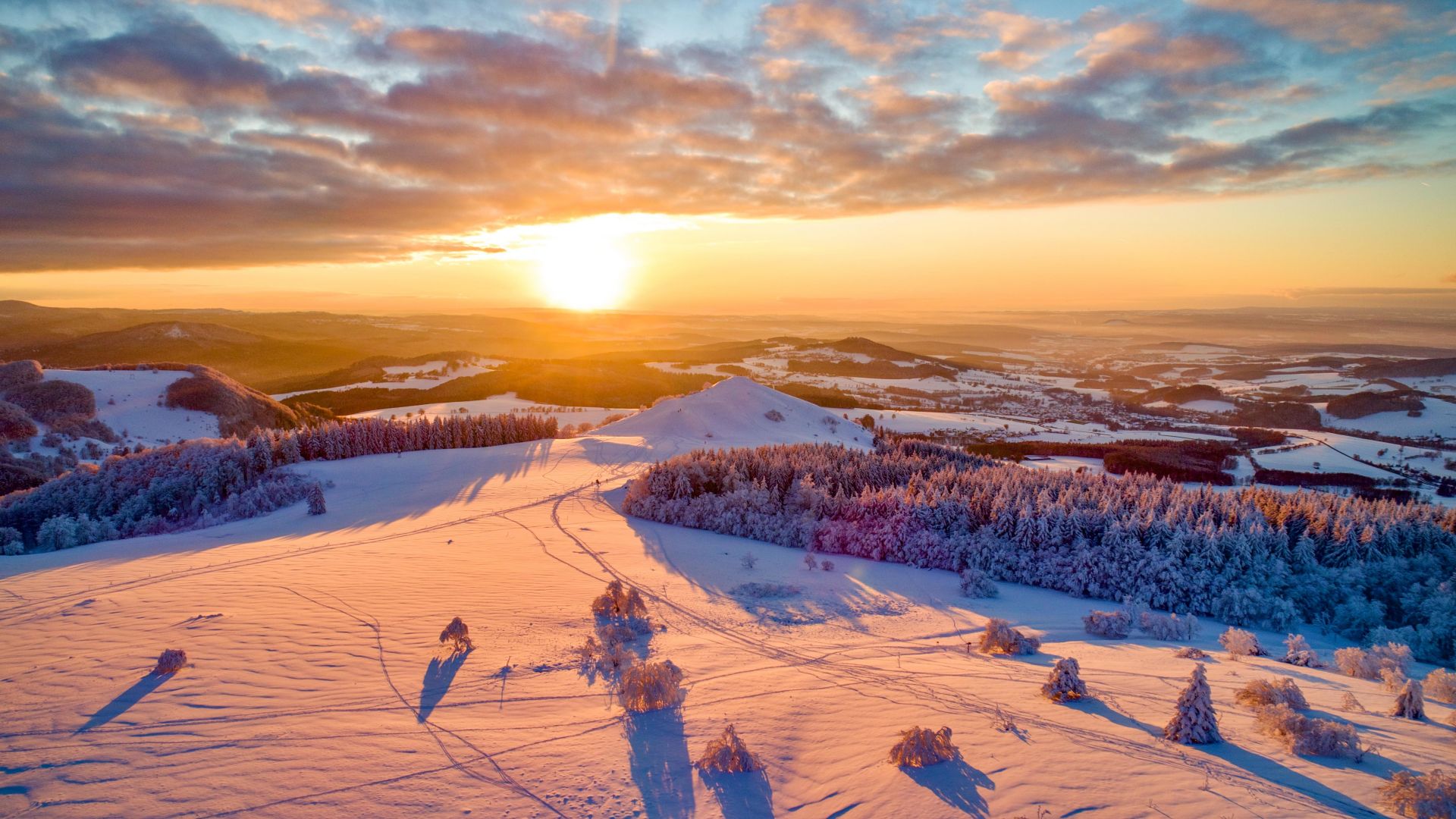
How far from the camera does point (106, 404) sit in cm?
2362

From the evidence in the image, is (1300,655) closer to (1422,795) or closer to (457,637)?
(1422,795)

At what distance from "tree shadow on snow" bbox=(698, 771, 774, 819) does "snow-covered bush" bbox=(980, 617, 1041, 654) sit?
3.44 m

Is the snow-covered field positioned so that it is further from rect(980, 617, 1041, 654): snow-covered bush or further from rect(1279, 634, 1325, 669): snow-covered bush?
rect(1279, 634, 1325, 669): snow-covered bush

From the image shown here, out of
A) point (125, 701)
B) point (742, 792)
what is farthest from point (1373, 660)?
point (125, 701)

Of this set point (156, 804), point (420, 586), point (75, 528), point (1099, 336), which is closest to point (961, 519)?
point (420, 586)

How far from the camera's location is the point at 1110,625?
7.32 meters

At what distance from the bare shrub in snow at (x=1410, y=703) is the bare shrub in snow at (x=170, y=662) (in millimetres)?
9267

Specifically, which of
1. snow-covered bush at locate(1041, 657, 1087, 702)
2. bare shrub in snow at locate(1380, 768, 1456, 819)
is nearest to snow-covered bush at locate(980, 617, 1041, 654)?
snow-covered bush at locate(1041, 657, 1087, 702)

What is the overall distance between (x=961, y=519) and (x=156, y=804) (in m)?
9.99

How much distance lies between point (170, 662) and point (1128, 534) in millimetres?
11063

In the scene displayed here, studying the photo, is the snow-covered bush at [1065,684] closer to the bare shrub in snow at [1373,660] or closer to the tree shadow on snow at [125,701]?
the bare shrub in snow at [1373,660]

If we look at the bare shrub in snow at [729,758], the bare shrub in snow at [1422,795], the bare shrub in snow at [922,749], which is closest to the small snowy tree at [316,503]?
the bare shrub in snow at [729,758]

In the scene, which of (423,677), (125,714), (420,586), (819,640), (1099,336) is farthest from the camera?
(1099,336)

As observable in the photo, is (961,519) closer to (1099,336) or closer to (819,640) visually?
(819,640)
